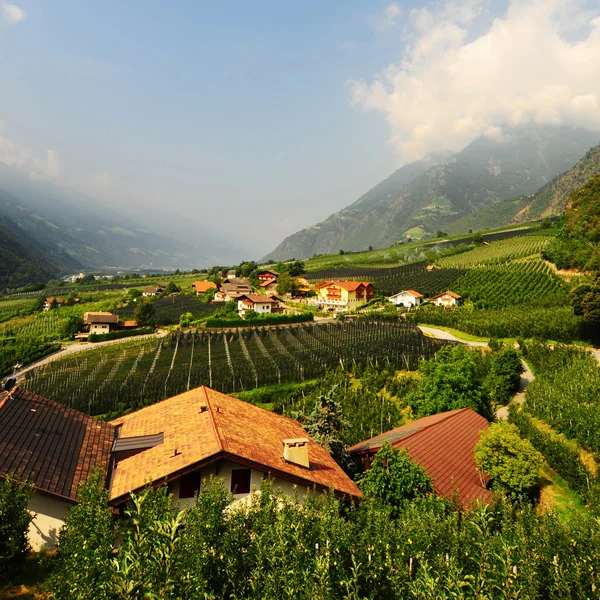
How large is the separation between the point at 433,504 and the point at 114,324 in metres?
70.5

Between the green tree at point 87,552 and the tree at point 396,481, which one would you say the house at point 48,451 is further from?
the tree at point 396,481

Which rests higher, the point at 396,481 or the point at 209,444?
the point at 209,444

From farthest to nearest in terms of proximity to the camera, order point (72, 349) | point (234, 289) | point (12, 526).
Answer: point (234, 289)
point (72, 349)
point (12, 526)

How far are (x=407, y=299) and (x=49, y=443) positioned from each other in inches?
2606

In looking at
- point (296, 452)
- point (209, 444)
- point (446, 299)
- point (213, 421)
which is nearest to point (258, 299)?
point (446, 299)

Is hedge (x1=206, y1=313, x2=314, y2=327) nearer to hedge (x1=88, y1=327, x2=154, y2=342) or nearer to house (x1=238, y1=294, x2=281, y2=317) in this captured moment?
house (x1=238, y1=294, x2=281, y2=317)

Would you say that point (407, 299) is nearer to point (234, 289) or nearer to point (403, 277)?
point (403, 277)

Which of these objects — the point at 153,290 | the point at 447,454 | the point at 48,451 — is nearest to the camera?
the point at 48,451

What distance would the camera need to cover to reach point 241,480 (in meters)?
10.8

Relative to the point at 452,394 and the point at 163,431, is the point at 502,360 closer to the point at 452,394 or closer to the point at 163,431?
the point at 452,394

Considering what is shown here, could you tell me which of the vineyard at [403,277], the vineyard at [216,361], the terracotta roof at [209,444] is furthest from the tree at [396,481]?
the vineyard at [403,277]

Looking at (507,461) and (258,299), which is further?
(258,299)

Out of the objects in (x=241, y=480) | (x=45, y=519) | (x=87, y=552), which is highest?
(x=87, y=552)

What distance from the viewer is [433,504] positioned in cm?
1067
